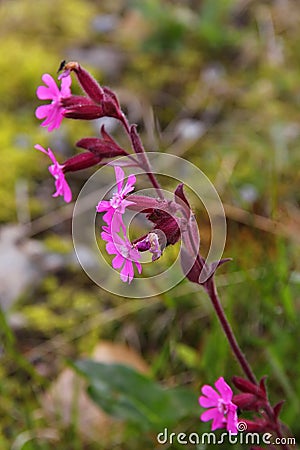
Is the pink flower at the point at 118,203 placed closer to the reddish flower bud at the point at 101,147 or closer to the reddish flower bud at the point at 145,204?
the reddish flower bud at the point at 145,204

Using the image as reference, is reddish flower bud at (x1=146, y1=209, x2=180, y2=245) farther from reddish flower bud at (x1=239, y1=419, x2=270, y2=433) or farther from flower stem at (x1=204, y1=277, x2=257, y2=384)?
reddish flower bud at (x1=239, y1=419, x2=270, y2=433)

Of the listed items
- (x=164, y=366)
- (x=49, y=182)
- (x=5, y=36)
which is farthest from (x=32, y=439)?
(x=5, y=36)

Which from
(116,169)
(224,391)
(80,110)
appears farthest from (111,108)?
(224,391)

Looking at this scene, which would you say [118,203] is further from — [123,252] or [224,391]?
[224,391]

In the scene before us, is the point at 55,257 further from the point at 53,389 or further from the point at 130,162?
the point at 130,162

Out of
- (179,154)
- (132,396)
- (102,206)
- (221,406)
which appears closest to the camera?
(102,206)
